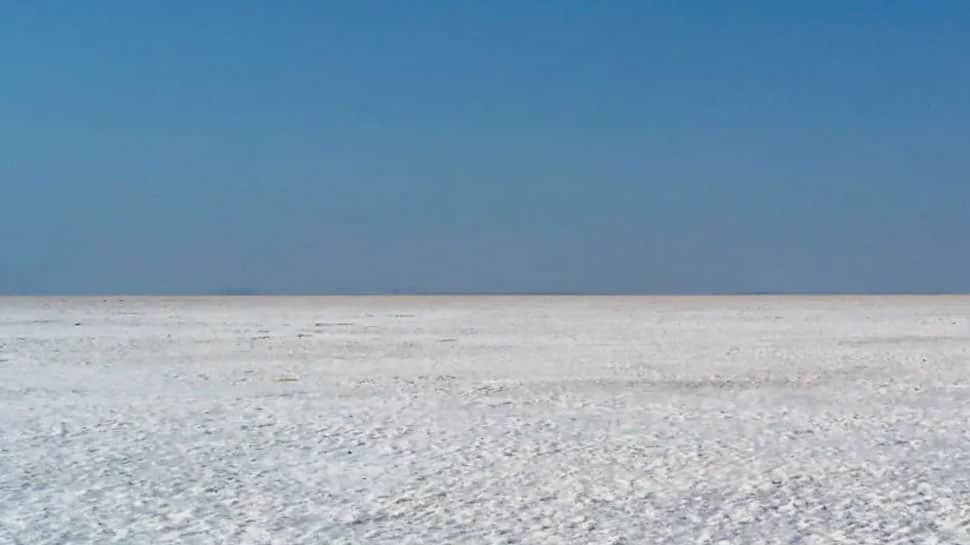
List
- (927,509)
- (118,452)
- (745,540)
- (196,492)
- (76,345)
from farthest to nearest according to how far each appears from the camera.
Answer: (76,345)
(118,452)
(196,492)
(927,509)
(745,540)

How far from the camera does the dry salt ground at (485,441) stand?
634cm

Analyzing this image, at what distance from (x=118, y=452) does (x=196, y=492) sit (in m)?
1.45

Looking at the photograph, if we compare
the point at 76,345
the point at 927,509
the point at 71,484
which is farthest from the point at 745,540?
the point at 76,345

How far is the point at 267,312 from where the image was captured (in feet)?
87.5

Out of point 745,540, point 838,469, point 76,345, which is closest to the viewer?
point 745,540

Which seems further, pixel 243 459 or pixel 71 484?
pixel 243 459

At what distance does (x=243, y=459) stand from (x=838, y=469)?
3749 mm

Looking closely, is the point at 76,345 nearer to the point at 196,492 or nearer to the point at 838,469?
the point at 196,492

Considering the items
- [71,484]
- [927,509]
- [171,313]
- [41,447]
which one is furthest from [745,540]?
[171,313]

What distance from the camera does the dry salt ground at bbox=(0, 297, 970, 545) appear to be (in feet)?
20.8

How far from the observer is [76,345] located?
1630 cm

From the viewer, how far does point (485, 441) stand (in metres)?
8.66

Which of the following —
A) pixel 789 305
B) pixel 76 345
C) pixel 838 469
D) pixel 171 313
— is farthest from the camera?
pixel 789 305

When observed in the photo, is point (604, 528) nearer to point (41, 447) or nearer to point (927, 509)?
point (927, 509)
